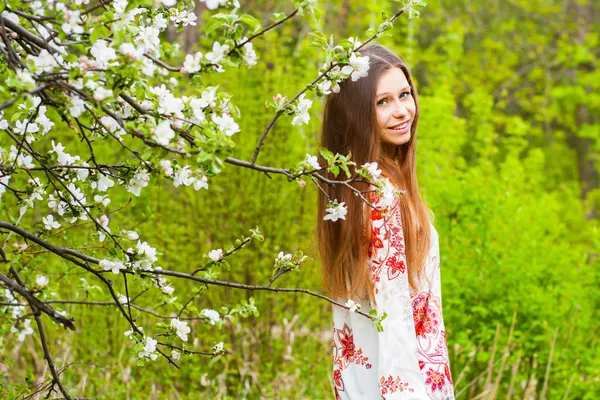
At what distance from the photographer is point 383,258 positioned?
2174mm

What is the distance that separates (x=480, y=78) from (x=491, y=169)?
272 inches

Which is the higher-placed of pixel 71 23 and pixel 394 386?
pixel 71 23

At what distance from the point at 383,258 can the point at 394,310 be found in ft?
0.49

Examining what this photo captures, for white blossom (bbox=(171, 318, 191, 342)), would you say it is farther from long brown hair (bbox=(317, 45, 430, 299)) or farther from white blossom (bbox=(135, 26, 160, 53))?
white blossom (bbox=(135, 26, 160, 53))

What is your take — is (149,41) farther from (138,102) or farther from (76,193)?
(76,193)

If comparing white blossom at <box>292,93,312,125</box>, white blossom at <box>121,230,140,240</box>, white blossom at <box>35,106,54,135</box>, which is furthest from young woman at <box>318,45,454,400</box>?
white blossom at <box>35,106,54,135</box>

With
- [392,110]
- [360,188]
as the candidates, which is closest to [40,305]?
[360,188]

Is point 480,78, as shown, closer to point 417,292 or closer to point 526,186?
point 526,186

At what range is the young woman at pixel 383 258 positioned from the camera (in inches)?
83.3

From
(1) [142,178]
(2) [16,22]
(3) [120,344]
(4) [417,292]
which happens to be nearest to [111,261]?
(1) [142,178]

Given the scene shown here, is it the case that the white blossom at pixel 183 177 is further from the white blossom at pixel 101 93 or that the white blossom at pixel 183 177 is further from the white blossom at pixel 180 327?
the white blossom at pixel 180 327

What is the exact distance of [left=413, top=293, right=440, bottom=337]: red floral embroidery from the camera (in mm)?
2279

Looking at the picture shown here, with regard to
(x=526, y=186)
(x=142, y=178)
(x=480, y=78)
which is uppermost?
(x=480, y=78)

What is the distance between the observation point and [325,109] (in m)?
2.58
